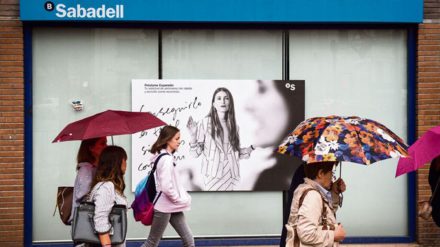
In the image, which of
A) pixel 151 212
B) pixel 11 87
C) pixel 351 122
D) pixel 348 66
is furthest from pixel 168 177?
pixel 348 66

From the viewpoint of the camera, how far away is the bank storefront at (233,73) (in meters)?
9.48

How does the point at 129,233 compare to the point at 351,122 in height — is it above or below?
below

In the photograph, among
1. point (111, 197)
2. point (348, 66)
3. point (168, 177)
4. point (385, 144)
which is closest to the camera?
point (385, 144)

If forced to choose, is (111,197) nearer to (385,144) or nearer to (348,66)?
(385,144)

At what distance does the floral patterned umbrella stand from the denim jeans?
2.30 metres

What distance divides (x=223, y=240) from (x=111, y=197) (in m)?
4.11

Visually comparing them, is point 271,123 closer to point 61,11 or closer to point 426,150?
point 61,11

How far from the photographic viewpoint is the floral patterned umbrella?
517cm

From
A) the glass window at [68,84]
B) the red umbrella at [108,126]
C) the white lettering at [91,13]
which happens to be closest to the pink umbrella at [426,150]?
the red umbrella at [108,126]

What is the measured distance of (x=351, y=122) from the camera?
5.51m

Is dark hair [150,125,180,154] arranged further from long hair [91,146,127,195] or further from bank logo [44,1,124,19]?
bank logo [44,1,124,19]

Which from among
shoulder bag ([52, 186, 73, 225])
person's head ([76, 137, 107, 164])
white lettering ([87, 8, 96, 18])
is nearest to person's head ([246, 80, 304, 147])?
white lettering ([87, 8, 96, 18])

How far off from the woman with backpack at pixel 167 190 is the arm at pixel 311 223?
2642mm

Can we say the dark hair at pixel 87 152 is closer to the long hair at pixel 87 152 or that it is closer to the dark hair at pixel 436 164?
the long hair at pixel 87 152
